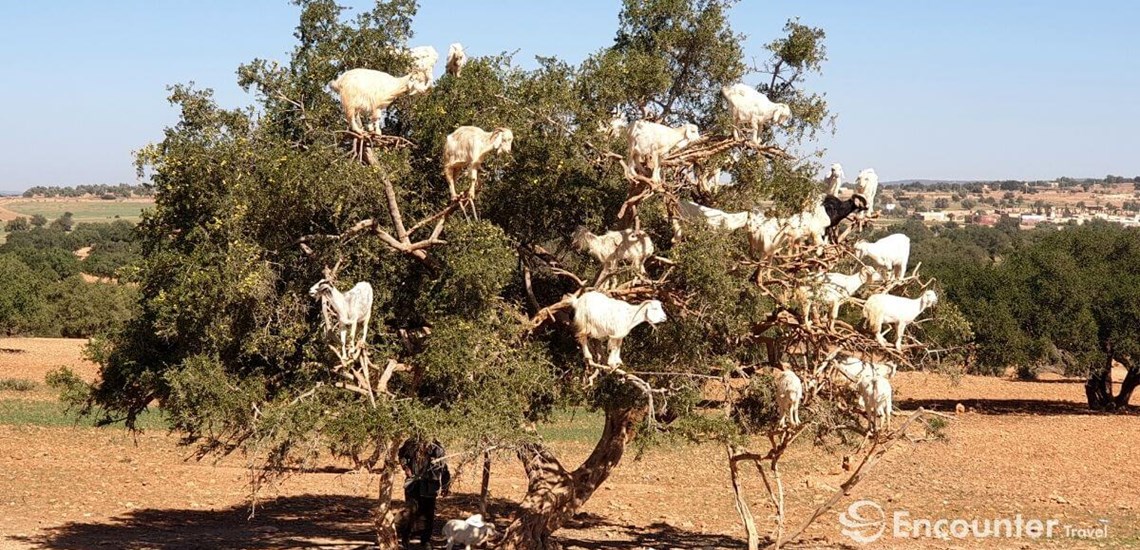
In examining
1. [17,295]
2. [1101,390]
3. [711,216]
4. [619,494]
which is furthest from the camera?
[17,295]

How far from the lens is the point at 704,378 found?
37.1ft

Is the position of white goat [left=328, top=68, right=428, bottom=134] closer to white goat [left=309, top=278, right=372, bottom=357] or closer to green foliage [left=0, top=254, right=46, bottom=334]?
white goat [left=309, top=278, right=372, bottom=357]

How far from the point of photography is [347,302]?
9906 mm

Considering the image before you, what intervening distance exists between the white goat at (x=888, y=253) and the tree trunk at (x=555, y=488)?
9.62ft

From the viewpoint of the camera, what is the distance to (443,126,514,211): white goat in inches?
409

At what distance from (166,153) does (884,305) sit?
7.07 meters

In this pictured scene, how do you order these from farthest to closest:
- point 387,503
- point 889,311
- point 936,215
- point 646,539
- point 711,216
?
point 936,215 < point 646,539 < point 387,503 < point 889,311 < point 711,216

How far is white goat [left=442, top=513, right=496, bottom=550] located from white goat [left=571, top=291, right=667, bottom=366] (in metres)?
2.95

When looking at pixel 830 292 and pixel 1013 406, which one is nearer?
pixel 830 292

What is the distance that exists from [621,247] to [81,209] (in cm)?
15564

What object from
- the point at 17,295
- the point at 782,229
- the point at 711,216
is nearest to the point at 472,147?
the point at 711,216

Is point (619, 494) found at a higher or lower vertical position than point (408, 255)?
lower

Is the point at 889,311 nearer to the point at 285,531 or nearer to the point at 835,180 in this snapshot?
the point at 835,180

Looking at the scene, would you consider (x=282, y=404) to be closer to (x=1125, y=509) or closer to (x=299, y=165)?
(x=299, y=165)
